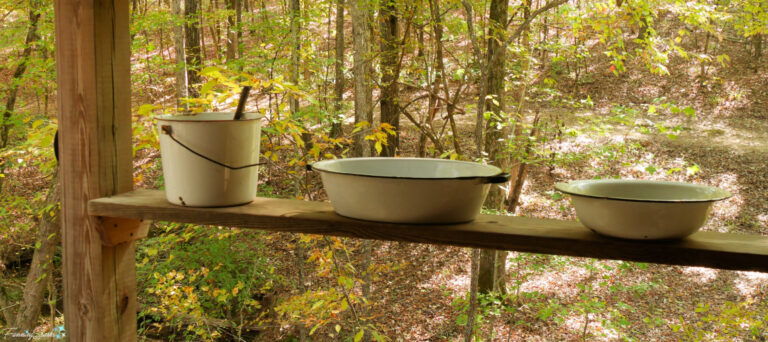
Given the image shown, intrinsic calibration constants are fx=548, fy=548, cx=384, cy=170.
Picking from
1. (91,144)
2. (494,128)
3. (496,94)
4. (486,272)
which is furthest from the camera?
(486,272)

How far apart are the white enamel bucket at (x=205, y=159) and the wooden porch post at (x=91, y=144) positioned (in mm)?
176

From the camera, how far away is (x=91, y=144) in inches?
45.9

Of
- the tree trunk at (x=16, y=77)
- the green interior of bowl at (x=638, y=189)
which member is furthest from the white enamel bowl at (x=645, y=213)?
the tree trunk at (x=16, y=77)

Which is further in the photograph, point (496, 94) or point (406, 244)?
point (406, 244)

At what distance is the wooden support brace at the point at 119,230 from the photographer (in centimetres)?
118

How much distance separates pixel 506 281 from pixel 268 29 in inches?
130

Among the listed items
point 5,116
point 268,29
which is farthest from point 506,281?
point 5,116

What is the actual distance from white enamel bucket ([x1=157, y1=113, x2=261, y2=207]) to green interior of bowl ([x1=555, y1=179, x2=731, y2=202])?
61 centimetres

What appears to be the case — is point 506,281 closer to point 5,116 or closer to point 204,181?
point 204,181

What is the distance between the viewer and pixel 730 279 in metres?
5.44

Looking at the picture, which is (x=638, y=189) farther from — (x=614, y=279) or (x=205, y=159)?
(x=614, y=279)

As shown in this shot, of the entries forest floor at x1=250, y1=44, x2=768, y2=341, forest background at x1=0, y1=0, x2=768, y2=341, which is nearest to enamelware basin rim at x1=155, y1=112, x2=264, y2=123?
forest background at x1=0, y1=0, x2=768, y2=341

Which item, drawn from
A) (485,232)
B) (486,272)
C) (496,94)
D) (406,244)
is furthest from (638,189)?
(406,244)

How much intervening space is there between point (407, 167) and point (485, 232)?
29 cm
